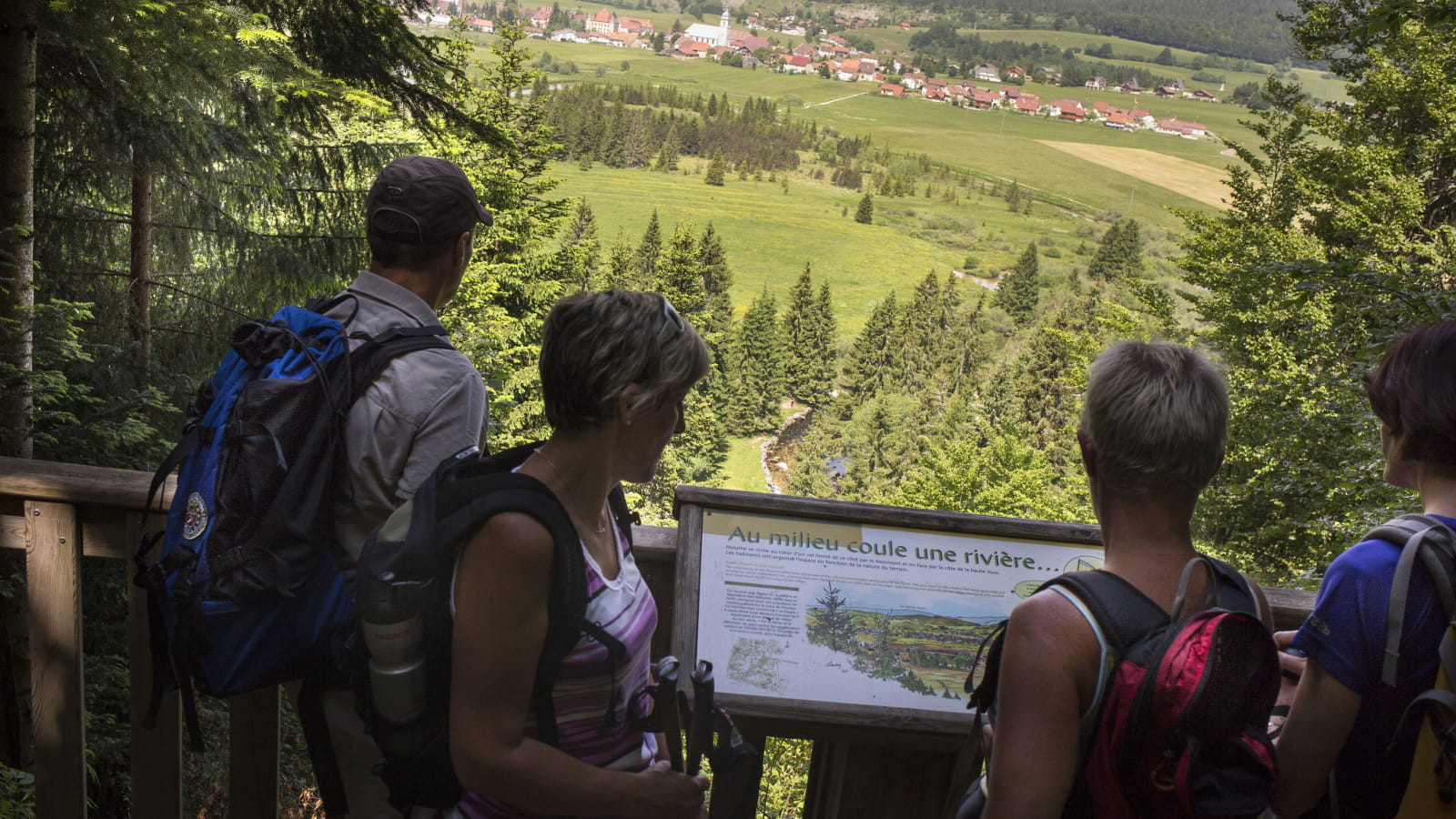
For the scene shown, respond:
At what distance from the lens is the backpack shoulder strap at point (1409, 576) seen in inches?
42.0

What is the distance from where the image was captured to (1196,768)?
0.98 metres

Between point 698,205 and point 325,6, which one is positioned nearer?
point 325,6

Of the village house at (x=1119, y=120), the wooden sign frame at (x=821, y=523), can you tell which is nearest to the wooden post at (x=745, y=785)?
the wooden sign frame at (x=821, y=523)

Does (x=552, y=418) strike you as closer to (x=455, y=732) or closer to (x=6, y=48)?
(x=455, y=732)

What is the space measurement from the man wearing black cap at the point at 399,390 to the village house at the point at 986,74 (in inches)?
5098

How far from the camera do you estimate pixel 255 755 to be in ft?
5.07

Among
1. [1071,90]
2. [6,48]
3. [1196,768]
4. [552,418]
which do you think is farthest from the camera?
[1071,90]

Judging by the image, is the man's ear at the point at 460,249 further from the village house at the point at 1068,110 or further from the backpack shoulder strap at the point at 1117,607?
the village house at the point at 1068,110

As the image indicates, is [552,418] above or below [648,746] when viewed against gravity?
above

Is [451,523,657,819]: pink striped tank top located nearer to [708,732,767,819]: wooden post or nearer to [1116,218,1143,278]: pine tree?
[708,732,767,819]: wooden post

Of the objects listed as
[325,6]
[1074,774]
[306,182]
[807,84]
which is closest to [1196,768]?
[1074,774]

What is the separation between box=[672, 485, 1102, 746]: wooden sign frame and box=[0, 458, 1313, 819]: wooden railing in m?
0.01

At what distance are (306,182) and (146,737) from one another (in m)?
5.90

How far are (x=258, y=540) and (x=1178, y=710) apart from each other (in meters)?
1.07
